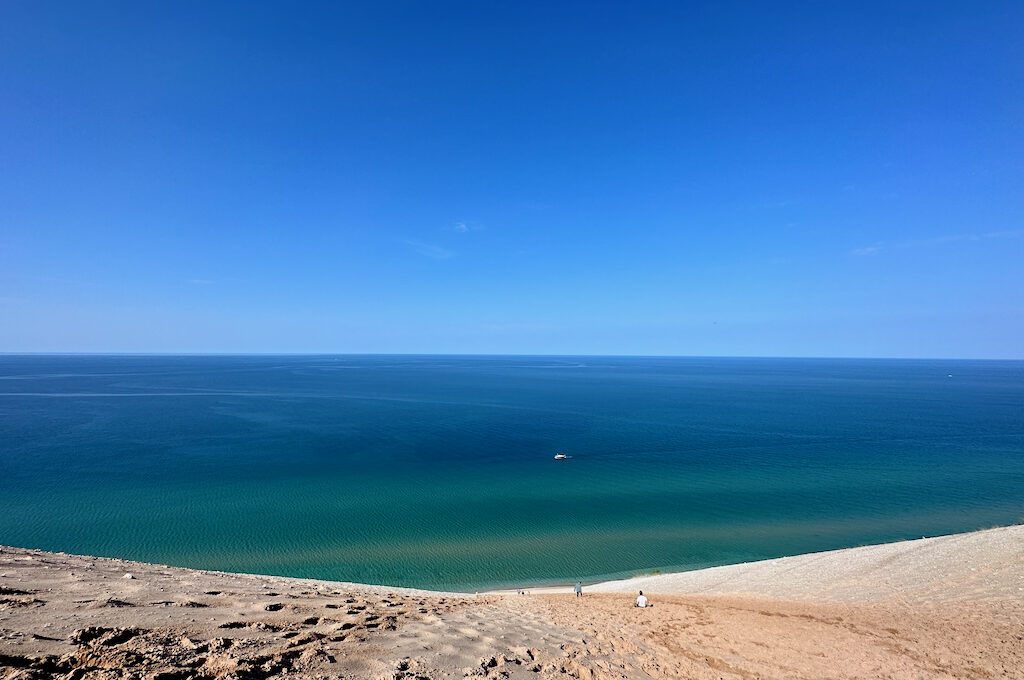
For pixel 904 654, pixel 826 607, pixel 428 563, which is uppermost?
pixel 904 654

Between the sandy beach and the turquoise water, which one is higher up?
the sandy beach

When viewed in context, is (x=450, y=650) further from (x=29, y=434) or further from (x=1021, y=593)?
(x=29, y=434)

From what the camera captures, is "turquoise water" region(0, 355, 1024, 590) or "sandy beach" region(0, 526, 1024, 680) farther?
"turquoise water" region(0, 355, 1024, 590)

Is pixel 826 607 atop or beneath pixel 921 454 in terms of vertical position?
atop

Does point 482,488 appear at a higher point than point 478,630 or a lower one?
lower

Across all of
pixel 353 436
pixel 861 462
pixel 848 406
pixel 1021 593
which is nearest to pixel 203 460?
pixel 353 436
